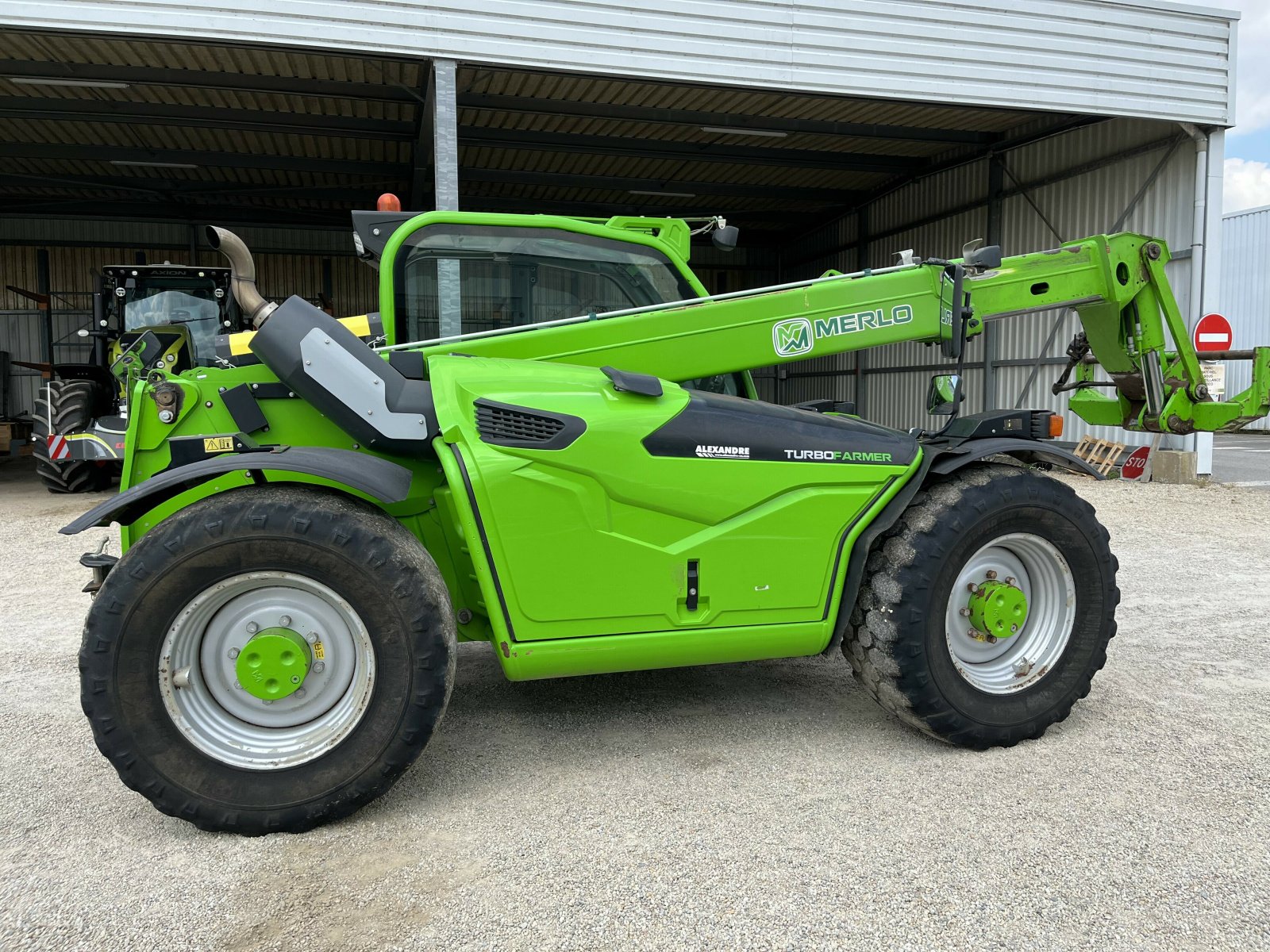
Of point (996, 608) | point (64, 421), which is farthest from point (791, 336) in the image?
point (64, 421)

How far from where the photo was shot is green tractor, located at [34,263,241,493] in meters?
11.5

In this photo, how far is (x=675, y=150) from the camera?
1552cm

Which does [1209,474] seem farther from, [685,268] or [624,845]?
[624,845]

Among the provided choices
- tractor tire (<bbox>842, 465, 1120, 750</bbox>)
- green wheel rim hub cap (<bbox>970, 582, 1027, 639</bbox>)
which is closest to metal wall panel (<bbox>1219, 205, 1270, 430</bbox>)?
tractor tire (<bbox>842, 465, 1120, 750</bbox>)

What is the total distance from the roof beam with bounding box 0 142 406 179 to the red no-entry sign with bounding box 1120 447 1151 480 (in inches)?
541

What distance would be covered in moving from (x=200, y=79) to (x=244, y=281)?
10.4 metres

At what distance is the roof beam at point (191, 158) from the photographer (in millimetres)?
15094

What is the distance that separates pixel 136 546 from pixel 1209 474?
13208 millimetres

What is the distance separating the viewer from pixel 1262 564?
675 cm

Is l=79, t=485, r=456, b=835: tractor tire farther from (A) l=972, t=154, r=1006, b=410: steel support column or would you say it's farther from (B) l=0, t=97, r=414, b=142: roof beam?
(A) l=972, t=154, r=1006, b=410: steel support column

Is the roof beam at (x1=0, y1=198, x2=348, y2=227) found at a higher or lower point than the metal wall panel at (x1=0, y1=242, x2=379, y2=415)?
higher

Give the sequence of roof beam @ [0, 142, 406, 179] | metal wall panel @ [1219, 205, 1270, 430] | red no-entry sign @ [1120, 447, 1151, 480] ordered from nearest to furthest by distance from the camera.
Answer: red no-entry sign @ [1120, 447, 1151, 480], roof beam @ [0, 142, 406, 179], metal wall panel @ [1219, 205, 1270, 430]

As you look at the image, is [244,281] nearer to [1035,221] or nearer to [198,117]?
[198,117]

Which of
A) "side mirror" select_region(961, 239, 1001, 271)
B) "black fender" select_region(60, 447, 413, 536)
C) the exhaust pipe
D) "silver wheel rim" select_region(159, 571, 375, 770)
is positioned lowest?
"silver wheel rim" select_region(159, 571, 375, 770)
